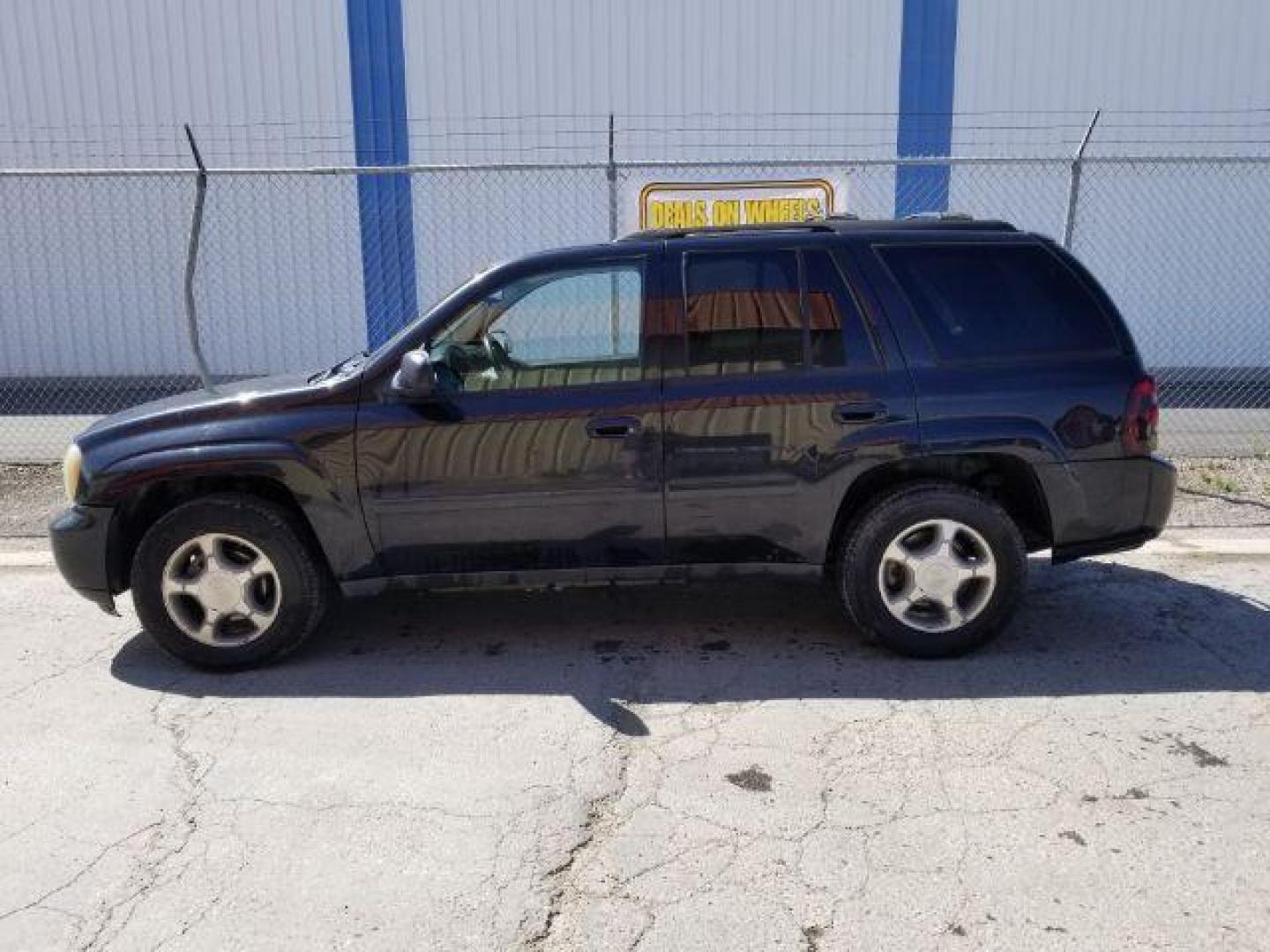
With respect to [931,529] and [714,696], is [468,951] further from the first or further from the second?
[931,529]

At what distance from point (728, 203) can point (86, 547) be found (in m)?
5.75

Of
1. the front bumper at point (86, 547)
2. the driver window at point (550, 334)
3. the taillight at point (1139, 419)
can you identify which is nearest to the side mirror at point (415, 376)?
the driver window at point (550, 334)

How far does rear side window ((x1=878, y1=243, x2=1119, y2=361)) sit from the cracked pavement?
51.3 inches

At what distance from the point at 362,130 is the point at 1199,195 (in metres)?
9.68

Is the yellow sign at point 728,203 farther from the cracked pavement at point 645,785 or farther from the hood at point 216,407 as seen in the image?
the hood at point 216,407

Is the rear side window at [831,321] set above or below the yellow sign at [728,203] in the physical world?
below

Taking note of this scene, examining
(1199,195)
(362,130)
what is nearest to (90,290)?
(362,130)

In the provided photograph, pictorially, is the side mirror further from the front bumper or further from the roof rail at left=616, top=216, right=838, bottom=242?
the front bumper

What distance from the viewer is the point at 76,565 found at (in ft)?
14.4

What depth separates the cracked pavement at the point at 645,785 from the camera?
2760 mm

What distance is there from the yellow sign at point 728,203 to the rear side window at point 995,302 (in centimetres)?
423

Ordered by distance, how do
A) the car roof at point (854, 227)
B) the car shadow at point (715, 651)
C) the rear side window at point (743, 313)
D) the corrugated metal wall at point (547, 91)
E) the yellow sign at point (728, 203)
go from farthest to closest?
the corrugated metal wall at point (547, 91) < the yellow sign at point (728, 203) < the car roof at point (854, 227) < the rear side window at point (743, 313) < the car shadow at point (715, 651)

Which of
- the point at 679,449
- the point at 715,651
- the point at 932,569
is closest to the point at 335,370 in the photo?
the point at 679,449

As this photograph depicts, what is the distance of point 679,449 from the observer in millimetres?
4266
